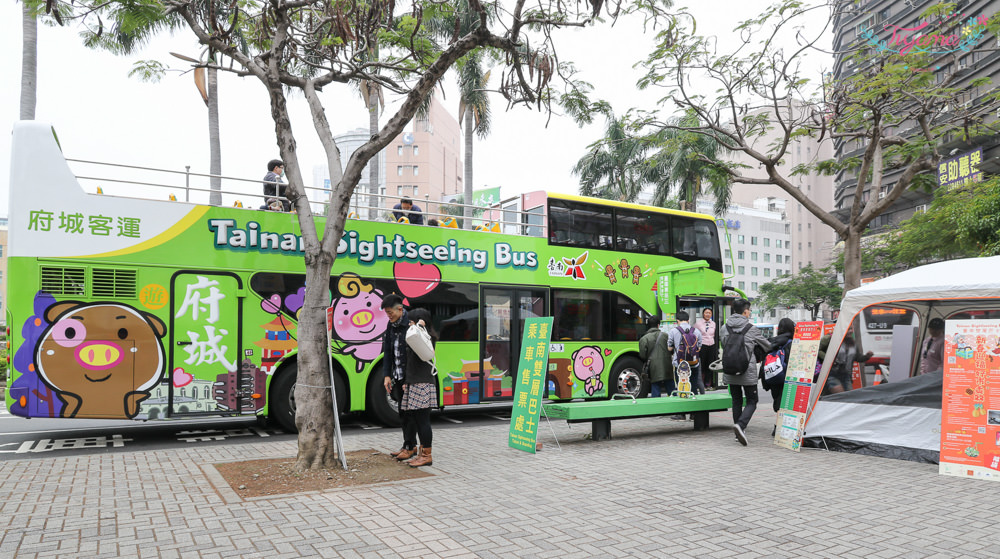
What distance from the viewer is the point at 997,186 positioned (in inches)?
726

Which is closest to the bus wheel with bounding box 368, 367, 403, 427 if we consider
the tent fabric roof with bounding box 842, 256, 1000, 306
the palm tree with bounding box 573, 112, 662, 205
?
the tent fabric roof with bounding box 842, 256, 1000, 306

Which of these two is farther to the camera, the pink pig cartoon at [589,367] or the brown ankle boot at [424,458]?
the pink pig cartoon at [589,367]

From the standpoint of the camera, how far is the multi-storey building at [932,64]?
486 inches

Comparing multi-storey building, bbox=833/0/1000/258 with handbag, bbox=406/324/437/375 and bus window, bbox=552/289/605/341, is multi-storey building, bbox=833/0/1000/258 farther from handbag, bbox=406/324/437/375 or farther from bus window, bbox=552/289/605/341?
handbag, bbox=406/324/437/375

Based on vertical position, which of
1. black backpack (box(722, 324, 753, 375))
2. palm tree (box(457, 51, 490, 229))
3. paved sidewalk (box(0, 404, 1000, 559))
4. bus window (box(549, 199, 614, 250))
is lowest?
paved sidewalk (box(0, 404, 1000, 559))

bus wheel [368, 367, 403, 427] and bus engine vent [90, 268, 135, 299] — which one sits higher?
bus engine vent [90, 268, 135, 299]

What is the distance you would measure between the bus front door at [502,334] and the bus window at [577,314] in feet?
1.17

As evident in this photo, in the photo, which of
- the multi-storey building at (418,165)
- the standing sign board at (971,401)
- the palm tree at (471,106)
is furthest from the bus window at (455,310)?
the multi-storey building at (418,165)

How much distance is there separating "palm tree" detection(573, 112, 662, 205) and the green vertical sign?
900 inches

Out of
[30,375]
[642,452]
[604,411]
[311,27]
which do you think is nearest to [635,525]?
[642,452]

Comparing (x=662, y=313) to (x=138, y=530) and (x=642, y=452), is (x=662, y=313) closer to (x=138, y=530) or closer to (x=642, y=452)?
(x=642, y=452)

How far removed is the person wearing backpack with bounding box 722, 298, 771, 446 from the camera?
8.52 m

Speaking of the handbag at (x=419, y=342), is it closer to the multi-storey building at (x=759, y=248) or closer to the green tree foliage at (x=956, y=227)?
the green tree foliage at (x=956, y=227)

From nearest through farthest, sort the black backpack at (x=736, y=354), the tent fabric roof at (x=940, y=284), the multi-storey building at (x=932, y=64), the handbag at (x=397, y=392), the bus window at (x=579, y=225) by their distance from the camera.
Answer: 1. the handbag at (x=397, y=392)
2. the tent fabric roof at (x=940, y=284)
3. the black backpack at (x=736, y=354)
4. the bus window at (x=579, y=225)
5. the multi-storey building at (x=932, y=64)
